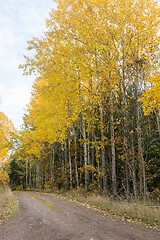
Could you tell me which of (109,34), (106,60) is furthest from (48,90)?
(109,34)

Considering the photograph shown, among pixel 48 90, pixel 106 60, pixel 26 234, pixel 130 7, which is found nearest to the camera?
pixel 26 234

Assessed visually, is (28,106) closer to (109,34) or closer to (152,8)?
(109,34)

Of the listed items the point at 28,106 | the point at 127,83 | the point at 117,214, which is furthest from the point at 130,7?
the point at 28,106

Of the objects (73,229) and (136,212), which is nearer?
(73,229)

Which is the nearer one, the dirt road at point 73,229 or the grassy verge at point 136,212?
the dirt road at point 73,229

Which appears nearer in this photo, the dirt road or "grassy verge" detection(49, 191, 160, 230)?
the dirt road

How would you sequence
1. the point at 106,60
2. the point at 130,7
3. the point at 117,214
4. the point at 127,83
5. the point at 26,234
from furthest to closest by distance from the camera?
1. the point at 106,60
2. the point at 127,83
3. the point at 130,7
4. the point at 117,214
5. the point at 26,234

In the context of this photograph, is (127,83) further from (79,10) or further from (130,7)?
(79,10)

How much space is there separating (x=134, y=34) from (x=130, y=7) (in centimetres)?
105

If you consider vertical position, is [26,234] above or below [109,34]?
below

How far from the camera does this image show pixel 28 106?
1820cm

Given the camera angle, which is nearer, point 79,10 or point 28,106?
point 79,10

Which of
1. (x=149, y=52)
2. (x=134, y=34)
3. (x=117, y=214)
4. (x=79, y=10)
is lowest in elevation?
(x=117, y=214)

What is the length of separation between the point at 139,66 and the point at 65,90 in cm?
404
